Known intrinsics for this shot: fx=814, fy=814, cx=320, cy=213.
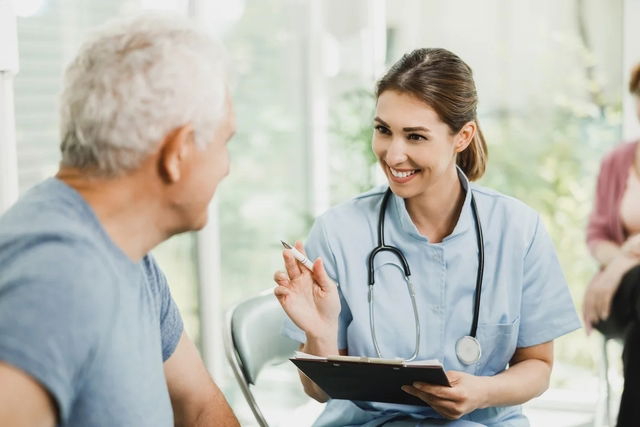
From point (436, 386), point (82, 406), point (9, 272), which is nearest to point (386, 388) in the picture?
point (436, 386)

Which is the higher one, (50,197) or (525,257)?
(50,197)

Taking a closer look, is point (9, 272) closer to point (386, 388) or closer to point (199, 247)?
point (386, 388)

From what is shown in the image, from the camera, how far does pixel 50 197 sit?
3.16ft

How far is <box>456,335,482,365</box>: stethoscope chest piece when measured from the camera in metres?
1.61

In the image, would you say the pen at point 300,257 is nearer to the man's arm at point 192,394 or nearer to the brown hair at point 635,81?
the man's arm at point 192,394

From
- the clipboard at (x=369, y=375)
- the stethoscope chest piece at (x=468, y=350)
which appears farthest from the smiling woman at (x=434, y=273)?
the clipboard at (x=369, y=375)

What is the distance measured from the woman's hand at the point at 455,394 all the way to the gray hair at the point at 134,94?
2.24 ft

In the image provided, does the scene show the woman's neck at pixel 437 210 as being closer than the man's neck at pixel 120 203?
No

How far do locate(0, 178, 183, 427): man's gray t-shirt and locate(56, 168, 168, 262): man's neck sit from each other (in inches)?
0.6

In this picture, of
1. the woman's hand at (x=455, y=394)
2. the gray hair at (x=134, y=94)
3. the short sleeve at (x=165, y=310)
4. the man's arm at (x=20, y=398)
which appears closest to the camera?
the man's arm at (x=20, y=398)

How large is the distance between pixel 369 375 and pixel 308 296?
0.80 ft

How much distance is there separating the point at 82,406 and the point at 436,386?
71 cm

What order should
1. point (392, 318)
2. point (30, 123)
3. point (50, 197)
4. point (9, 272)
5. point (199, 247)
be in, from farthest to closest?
point (199, 247), point (30, 123), point (392, 318), point (50, 197), point (9, 272)

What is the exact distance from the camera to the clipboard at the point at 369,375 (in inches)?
52.5
